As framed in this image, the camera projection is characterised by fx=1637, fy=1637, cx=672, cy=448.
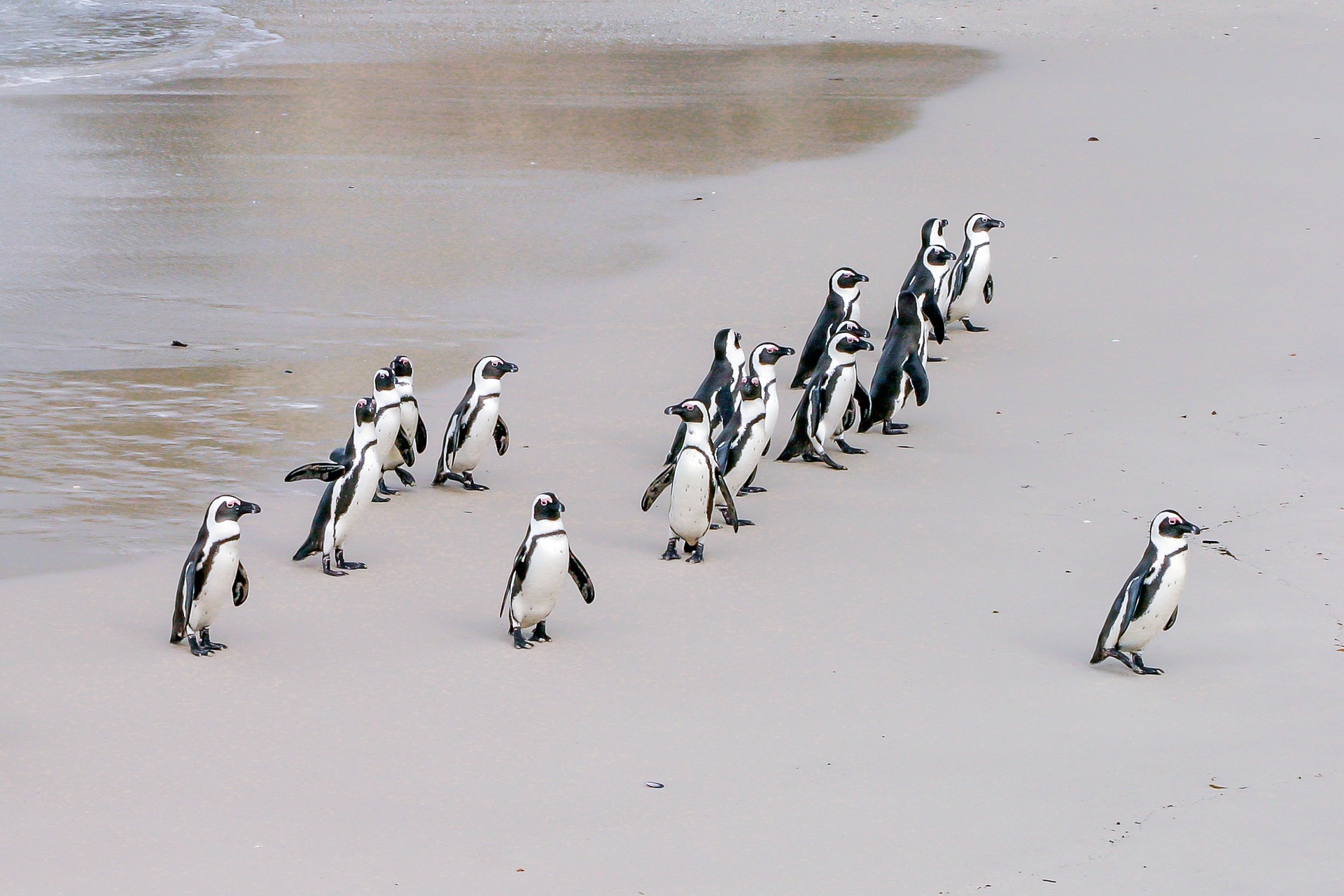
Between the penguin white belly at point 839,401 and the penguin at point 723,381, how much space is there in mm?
415

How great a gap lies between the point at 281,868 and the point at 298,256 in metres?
7.24

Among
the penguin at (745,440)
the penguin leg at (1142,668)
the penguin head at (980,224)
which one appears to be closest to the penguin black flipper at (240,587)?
the penguin at (745,440)

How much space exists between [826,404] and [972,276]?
243 centimetres

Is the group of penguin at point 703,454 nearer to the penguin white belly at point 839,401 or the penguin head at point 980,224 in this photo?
the penguin white belly at point 839,401

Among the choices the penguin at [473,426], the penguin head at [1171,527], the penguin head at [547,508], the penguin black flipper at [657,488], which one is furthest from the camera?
the penguin at [473,426]

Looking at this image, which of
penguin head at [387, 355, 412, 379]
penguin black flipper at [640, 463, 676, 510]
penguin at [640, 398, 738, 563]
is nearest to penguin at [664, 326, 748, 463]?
penguin black flipper at [640, 463, 676, 510]

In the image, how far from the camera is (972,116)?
47.7 ft

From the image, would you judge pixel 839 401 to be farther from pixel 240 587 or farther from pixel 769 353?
pixel 240 587

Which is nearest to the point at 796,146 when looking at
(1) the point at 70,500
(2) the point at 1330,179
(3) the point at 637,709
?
(2) the point at 1330,179

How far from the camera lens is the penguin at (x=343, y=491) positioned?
5.86 meters

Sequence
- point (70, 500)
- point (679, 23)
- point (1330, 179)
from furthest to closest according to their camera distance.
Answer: point (679, 23) < point (1330, 179) < point (70, 500)

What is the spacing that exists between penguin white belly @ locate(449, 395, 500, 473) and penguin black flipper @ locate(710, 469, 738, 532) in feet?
3.48

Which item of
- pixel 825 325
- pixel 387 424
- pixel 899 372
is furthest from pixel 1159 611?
pixel 825 325

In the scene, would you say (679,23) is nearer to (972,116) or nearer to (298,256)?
(972,116)
